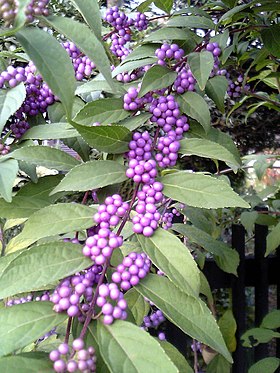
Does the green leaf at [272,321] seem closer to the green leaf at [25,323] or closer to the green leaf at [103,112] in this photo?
the green leaf at [103,112]

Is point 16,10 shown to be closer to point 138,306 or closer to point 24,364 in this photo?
point 24,364

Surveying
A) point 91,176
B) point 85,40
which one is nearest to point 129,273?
point 91,176

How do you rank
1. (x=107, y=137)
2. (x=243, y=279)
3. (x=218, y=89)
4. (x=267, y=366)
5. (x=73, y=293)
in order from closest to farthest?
(x=73, y=293) < (x=107, y=137) < (x=218, y=89) < (x=267, y=366) < (x=243, y=279)

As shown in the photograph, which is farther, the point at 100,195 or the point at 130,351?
the point at 100,195

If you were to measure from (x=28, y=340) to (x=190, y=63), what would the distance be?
1.57ft

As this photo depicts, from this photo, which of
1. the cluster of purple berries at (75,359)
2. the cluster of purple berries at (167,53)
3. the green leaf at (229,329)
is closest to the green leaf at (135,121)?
the cluster of purple berries at (167,53)

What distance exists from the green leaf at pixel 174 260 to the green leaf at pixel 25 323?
0.12 meters

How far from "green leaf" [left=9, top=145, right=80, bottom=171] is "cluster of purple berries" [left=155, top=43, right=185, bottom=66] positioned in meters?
0.22

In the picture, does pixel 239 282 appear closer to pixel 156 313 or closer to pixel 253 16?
pixel 156 313

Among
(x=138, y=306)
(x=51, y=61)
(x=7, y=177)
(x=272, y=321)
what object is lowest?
(x=272, y=321)

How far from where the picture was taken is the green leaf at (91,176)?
0.62 m

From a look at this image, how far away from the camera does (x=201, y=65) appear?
744 mm

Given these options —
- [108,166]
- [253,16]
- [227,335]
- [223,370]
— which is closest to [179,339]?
[227,335]

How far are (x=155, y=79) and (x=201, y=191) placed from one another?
196 mm
